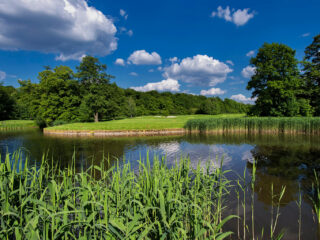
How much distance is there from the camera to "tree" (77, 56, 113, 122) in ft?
128

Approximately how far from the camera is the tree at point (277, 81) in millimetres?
30298

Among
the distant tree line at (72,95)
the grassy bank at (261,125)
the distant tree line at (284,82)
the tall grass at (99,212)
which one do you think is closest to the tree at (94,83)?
the distant tree line at (72,95)

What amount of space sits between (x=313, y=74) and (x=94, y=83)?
4449 centimetres

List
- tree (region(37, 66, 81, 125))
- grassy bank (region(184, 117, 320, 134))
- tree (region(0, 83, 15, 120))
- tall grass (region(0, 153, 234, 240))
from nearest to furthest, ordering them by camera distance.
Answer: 1. tall grass (region(0, 153, 234, 240))
2. grassy bank (region(184, 117, 320, 134))
3. tree (region(37, 66, 81, 125))
4. tree (region(0, 83, 15, 120))

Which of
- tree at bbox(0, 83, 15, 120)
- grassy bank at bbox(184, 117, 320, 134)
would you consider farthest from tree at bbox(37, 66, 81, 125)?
grassy bank at bbox(184, 117, 320, 134)

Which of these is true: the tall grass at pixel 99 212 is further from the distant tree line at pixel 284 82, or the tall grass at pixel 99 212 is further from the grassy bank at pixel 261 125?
the distant tree line at pixel 284 82

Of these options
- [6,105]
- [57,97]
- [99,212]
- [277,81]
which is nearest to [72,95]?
[57,97]

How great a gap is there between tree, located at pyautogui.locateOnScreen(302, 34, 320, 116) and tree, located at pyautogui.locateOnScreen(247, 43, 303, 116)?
6.22 feet

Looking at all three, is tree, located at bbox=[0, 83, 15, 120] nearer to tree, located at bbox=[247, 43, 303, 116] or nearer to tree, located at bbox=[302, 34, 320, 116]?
tree, located at bbox=[247, 43, 303, 116]

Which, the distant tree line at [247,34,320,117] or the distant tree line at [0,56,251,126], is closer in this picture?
the distant tree line at [247,34,320,117]

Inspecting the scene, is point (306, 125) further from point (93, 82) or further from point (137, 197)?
point (93, 82)

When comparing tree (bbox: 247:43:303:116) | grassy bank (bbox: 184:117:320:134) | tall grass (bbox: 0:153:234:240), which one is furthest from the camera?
tree (bbox: 247:43:303:116)

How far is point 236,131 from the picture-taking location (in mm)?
26953

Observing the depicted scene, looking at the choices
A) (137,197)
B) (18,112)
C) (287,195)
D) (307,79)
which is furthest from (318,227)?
(18,112)
